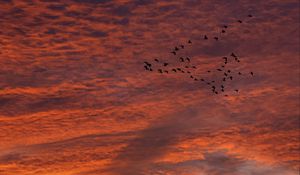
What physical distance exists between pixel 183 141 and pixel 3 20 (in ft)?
71.8

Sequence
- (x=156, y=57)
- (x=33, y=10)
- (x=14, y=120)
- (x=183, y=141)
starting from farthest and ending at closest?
(x=183, y=141), (x=14, y=120), (x=156, y=57), (x=33, y=10)

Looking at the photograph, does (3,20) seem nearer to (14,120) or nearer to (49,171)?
(14,120)

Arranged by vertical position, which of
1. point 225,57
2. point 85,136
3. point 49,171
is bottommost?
point 49,171

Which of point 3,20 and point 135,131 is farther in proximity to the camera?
point 135,131

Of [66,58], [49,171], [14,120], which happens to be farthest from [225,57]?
[49,171]

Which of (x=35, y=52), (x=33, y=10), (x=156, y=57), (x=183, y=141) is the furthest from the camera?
(x=183, y=141)

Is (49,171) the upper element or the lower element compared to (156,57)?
lower

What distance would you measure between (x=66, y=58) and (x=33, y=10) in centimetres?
494

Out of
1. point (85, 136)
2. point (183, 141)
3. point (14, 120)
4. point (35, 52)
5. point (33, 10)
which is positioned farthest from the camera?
point (183, 141)

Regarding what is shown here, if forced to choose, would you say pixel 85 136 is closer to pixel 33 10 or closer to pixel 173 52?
pixel 173 52

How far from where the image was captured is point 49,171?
139ft

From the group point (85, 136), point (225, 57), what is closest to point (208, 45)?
point (225, 57)

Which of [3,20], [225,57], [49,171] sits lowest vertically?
[49,171]

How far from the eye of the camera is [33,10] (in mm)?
24500
